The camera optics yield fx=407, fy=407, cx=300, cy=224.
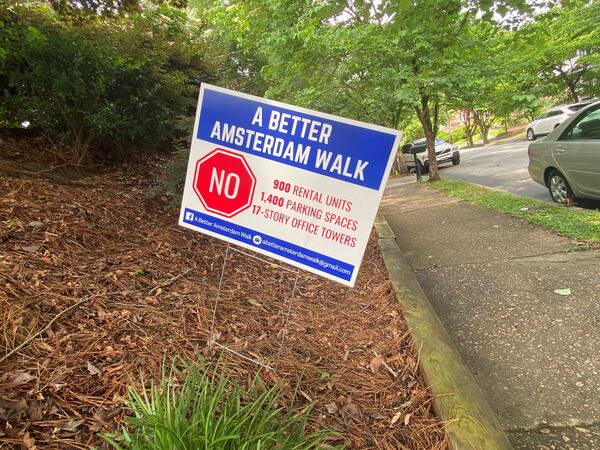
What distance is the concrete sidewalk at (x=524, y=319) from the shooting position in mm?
2150

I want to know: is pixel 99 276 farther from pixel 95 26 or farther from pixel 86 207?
pixel 95 26

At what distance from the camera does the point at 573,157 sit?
587 cm

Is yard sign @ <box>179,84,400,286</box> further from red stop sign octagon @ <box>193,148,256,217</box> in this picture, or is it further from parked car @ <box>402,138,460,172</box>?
parked car @ <box>402,138,460,172</box>

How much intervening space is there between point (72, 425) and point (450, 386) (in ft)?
5.78

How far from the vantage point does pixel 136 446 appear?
4.61 feet

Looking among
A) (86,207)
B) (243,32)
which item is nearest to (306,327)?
(86,207)

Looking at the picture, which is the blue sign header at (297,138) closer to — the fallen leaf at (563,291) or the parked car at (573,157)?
the fallen leaf at (563,291)

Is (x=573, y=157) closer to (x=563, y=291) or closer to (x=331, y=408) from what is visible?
(x=563, y=291)

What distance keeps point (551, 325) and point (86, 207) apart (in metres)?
3.72

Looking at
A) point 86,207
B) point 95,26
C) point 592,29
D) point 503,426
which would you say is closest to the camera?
point 503,426

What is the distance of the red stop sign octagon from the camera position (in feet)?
6.95

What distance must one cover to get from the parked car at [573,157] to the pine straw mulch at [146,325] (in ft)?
13.1

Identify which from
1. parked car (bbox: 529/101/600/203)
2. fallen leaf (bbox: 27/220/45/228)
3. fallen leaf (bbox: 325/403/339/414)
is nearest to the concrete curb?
fallen leaf (bbox: 325/403/339/414)

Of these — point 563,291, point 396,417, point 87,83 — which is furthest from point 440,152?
point 396,417
